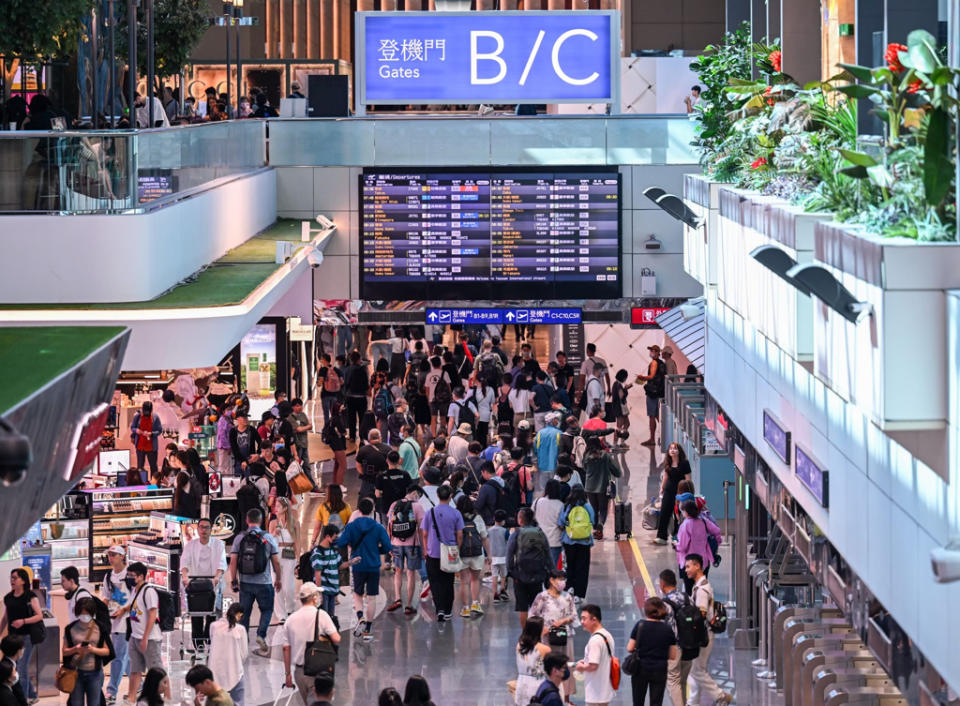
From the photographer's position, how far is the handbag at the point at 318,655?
468 inches

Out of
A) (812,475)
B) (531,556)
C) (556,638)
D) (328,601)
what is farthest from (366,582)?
(812,475)

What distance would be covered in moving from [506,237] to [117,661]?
11.9 metres

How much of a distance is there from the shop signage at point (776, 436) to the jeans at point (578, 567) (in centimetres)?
332

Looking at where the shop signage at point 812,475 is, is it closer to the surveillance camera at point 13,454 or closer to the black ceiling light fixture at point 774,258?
the black ceiling light fixture at point 774,258

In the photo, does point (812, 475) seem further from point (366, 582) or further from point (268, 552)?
point (366, 582)

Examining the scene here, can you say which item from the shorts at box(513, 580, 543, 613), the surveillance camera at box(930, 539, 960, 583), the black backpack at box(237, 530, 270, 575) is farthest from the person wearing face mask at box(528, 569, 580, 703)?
the surveillance camera at box(930, 539, 960, 583)

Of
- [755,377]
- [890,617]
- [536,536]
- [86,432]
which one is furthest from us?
[536,536]

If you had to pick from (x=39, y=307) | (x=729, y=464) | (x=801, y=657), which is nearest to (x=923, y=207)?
(x=801, y=657)

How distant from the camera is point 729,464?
1712 centimetres

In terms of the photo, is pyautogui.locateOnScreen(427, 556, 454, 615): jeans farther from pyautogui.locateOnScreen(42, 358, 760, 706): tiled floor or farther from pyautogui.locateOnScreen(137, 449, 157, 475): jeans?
pyautogui.locateOnScreen(137, 449, 157, 475): jeans

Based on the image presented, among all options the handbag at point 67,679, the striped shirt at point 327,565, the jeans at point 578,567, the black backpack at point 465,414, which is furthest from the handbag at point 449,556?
the black backpack at point 465,414

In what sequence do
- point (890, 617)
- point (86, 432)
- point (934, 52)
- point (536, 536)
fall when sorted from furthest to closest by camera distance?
point (536, 536), point (86, 432), point (890, 617), point (934, 52)

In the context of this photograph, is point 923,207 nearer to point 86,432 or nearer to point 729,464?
point 86,432

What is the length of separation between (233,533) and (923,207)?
10.6m
